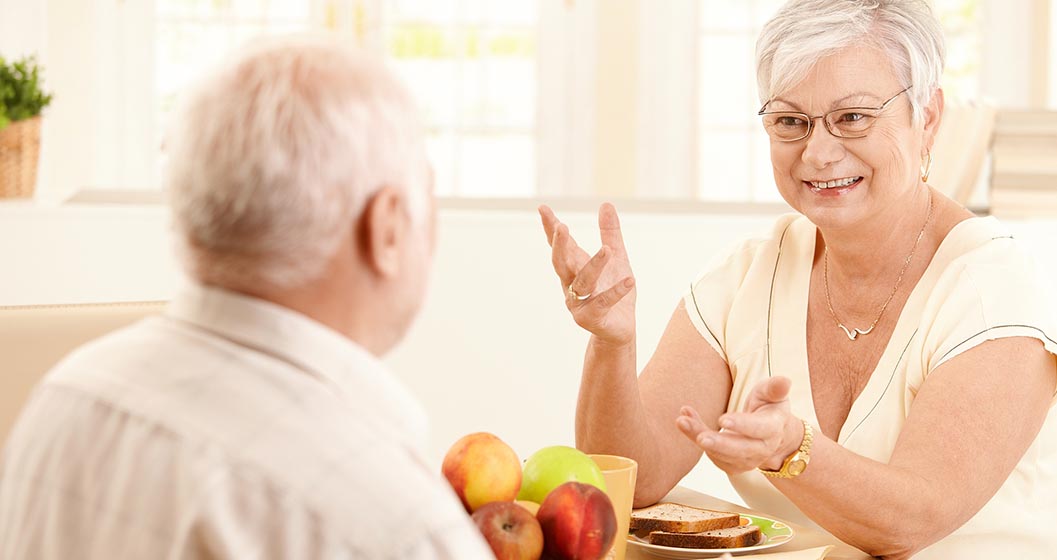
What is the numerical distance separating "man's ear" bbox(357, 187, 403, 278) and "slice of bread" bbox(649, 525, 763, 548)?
0.63 meters

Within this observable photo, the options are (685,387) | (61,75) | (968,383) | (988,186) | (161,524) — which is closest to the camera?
(161,524)

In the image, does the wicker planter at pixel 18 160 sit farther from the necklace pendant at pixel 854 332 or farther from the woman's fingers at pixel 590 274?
the necklace pendant at pixel 854 332

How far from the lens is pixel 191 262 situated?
670 millimetres

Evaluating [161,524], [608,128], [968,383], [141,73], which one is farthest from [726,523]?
[141,73]

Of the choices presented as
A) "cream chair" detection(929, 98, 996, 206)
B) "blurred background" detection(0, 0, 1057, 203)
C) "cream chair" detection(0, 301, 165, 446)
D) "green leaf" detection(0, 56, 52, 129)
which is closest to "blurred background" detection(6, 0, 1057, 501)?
"blurred background" detection(0, 0, 1057, 203)

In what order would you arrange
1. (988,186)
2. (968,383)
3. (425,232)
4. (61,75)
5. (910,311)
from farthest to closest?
1. (61,75)
2. (988,186)
3. (910,311)
4. (968,383)
5. (425,232)

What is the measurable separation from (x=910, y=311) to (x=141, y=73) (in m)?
5.31

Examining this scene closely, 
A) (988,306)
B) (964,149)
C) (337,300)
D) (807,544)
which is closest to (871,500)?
(807,544)

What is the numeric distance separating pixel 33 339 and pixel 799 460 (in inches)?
34.3

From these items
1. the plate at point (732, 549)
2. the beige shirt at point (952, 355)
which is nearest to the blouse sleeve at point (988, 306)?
the beige shirt at point (952, 355)

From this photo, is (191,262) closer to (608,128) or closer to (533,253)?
→ (533,253)

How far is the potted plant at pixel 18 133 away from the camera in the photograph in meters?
2.75

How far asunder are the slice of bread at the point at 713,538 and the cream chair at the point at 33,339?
0.69 m

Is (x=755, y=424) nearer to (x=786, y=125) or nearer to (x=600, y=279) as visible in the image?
(x=600, y=279)
